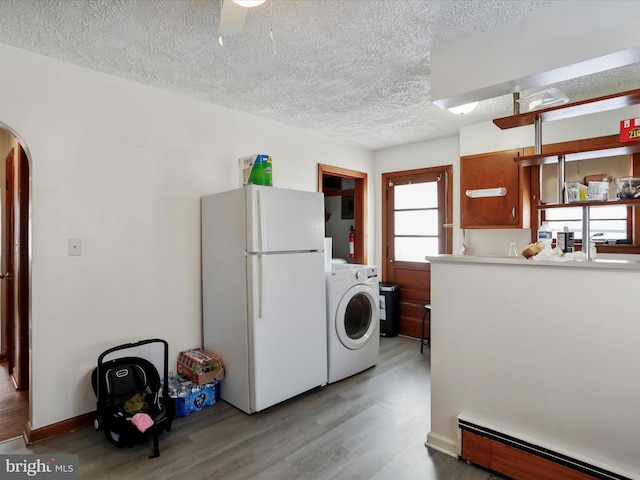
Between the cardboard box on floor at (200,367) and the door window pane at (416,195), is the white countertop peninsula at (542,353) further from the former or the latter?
the door window pane at (416,195)

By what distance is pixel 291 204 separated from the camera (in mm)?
2822

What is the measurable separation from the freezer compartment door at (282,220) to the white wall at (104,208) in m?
0.75

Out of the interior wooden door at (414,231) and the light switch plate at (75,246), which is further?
the interior wooden door at (414,231)

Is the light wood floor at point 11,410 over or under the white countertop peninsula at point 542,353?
under

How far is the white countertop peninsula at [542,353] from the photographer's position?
1.70m

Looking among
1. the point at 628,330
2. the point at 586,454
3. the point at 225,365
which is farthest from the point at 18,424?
the point at 628,330

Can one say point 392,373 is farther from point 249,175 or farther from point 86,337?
point 86,337

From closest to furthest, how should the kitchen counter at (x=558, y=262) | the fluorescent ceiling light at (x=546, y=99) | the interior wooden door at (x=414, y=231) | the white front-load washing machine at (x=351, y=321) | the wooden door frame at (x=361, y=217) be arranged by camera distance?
the kitchen counter at (x=558, y=262), the fluorescent ceiling light at (x=546, y=99), the white front-load washing machine at (x=351, y=321), the interior wooden door at (x=414, y=231), the wooden door frame at (x=361, y=217)

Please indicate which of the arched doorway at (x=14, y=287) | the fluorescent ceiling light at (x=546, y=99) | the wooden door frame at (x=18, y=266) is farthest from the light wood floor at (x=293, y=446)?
the fluorescent ceiling light at (x=546, y=99)

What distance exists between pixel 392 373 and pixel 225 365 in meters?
1.53

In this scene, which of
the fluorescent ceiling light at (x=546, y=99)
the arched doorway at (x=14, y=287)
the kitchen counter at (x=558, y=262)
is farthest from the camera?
the arched doorway at (x=14, y=287)

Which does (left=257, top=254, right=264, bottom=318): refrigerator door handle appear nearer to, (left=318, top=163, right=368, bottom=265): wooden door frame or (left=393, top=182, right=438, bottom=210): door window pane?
(left=318, top=163, right=368, bottom=265): wooden door frame

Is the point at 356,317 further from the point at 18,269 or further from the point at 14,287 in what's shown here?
the point at 14,287

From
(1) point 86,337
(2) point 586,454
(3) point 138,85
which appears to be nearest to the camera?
(2) point 586,454
